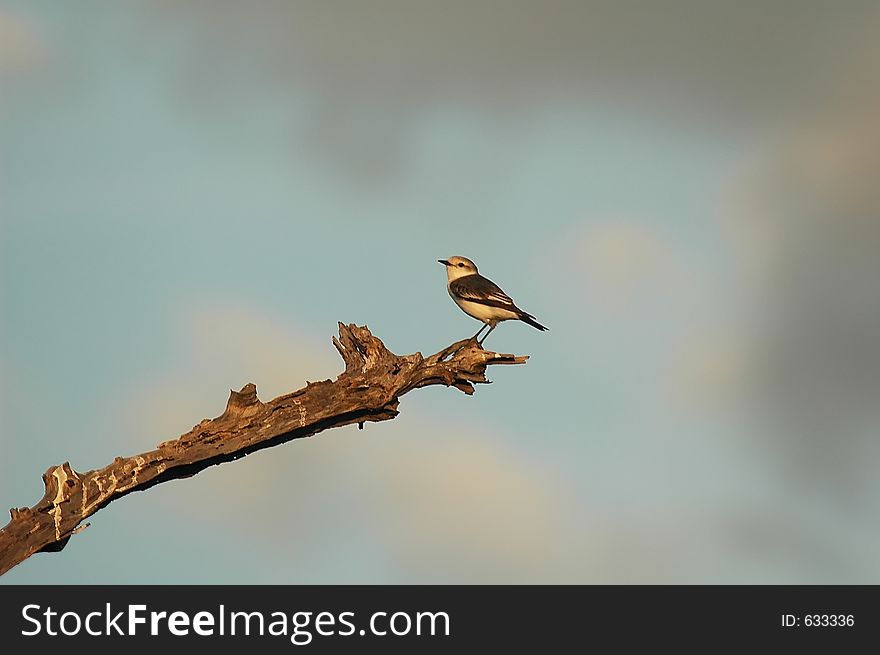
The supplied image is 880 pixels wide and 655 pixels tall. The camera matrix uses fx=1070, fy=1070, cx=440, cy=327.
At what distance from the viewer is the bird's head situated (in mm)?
22391

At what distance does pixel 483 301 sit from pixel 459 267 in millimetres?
1871

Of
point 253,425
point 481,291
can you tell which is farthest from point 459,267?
point 253,425

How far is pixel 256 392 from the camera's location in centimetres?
1712

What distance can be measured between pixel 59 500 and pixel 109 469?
2.79ft

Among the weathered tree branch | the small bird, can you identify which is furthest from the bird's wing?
the weathered tree branch

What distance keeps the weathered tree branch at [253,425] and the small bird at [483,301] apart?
4.57ft

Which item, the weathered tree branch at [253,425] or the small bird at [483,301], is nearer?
the weathered tree branch at [253,425]

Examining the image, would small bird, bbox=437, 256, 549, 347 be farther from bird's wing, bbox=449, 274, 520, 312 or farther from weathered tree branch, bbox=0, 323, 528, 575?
weathered tree branch, bbox=0, 323, 528, 575

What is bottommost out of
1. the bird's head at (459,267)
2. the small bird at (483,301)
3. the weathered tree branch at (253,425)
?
the weathered tree branch at (253,425)

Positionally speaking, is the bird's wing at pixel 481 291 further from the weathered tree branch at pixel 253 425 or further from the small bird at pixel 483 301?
the weathered tree branch at pixel 253 425

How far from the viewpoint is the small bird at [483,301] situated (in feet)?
67.2

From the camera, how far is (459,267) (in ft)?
73.7

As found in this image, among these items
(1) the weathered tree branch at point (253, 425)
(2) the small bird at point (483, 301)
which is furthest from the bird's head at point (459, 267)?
(1) the weathered tree branch at point (253, 425)

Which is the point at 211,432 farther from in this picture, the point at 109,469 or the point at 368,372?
the point at 368,372
